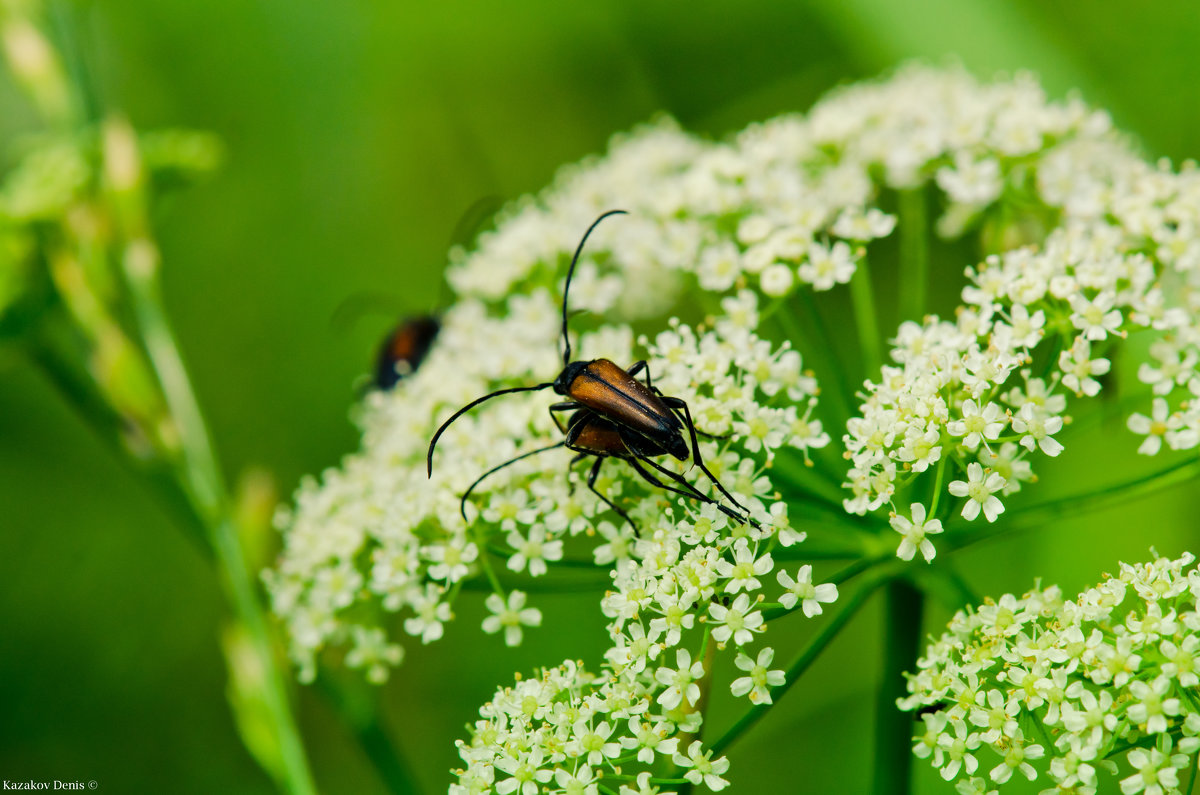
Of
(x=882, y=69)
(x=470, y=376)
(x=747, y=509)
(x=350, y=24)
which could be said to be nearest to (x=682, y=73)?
(x=882, y=69)

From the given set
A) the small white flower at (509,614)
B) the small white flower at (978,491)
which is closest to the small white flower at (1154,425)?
the small white flower at (978,491)

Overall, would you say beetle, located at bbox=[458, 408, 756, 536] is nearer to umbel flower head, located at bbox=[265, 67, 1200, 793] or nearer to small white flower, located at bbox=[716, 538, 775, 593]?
umbel flower head, located at bbox=[265, 67, 1200, 793]

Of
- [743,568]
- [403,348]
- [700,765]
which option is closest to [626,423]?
[743,568]

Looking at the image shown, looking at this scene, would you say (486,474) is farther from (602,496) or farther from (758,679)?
(758,679)

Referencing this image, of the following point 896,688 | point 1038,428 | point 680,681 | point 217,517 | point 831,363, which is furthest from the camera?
point 217,517

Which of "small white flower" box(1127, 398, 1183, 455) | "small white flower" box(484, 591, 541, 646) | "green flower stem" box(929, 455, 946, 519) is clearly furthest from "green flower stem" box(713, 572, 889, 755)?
"small white flower" box(1127, 398, 1183, 455)

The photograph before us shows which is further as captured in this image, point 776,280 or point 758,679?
point 776,280
